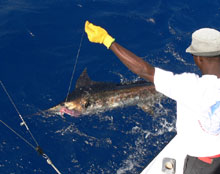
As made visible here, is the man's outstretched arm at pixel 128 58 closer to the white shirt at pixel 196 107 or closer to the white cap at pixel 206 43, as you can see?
the white shirt at pixel 196 107

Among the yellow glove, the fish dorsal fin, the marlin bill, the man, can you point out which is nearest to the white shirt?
the man

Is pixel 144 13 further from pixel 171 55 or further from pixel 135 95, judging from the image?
pixel 135 95

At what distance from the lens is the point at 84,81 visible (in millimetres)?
6395

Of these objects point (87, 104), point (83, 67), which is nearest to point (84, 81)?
point (87, 104)

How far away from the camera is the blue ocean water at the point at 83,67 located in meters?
5.32

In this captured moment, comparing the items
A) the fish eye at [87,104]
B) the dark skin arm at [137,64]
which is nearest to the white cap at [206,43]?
the dark skin arm at [137,64]

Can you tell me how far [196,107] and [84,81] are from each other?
4.04 m

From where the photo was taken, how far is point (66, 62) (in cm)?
723

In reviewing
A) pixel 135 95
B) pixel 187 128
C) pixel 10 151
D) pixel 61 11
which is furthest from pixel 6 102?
pixel 187 128

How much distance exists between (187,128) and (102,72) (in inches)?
174

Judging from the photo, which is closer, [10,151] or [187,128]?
[187,128]

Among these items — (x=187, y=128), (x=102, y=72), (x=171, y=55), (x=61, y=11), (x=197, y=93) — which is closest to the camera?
(x=197, y=93)

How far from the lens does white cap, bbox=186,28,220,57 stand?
2646 millimetres

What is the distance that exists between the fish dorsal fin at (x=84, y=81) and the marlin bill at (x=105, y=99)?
0.10m
